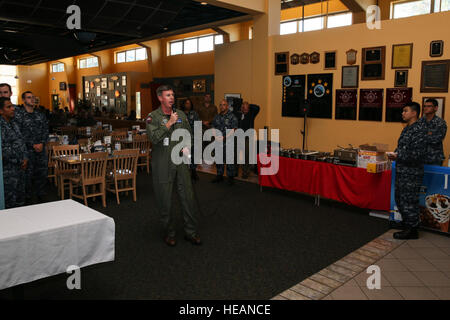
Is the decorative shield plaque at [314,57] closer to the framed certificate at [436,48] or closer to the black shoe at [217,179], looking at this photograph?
the framed certificate at [436,48]

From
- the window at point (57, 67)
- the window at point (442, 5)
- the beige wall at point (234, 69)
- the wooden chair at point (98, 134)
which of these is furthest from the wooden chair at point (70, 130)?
the window at point (57, 67)

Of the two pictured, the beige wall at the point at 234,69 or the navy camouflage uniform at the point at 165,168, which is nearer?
the navy camouflage uniform at the point at 165,168

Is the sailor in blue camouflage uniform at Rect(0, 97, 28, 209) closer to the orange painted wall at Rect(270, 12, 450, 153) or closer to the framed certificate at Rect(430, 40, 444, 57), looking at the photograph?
the orange painted wall at Rect(270, 12, 450, 153)

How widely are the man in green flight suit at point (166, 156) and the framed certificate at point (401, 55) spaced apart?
4.62 m

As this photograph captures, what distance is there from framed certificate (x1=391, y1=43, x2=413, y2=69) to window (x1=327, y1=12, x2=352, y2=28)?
513 centimetres

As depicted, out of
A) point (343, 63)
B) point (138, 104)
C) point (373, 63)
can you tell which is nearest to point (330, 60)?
point (343, 63)

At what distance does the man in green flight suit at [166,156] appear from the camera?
411 centimetres

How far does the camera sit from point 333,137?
316 inches

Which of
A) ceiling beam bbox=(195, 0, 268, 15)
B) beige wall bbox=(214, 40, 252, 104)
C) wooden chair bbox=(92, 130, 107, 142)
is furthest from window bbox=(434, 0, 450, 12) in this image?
wooden chair bbox=(92, 130, 107, 142)

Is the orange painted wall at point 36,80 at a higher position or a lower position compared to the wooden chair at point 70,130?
higher

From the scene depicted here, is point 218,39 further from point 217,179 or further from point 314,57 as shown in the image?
point 217,179
